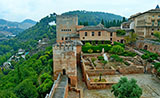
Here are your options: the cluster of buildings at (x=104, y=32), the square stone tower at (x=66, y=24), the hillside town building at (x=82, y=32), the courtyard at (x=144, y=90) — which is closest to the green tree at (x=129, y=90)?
the courtyard at (x=144, y=90)

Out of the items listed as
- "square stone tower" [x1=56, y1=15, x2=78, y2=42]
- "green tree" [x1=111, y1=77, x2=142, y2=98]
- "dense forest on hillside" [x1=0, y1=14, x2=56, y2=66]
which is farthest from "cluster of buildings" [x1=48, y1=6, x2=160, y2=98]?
"dense forest on hillside" [x1=0, y1=14, x2=56, y2=66]

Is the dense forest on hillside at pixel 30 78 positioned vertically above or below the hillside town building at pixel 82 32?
below

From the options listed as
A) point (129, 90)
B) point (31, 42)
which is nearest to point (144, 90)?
point (129, 90)

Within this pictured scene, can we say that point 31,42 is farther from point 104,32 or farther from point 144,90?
point 144,90

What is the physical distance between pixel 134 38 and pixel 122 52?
35.4 ft

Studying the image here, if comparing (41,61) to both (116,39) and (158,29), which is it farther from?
(158,29)

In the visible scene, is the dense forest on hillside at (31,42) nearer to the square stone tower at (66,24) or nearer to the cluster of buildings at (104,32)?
the square stone tower at (66,24)

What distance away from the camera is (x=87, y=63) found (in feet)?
76.9

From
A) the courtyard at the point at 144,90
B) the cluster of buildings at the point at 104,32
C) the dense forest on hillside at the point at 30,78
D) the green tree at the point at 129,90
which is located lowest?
the dense forest on hillside at the point at 30,78

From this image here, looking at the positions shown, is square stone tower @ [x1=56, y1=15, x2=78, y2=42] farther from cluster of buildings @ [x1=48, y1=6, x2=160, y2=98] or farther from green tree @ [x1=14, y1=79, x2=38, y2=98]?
green tree @ [x1=14, y1=79, x2=38, y2=98]

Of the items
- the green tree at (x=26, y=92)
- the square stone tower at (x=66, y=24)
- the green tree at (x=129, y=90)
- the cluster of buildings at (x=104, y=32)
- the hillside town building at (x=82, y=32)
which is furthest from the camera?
the square stone tower at (x=66, y=24)

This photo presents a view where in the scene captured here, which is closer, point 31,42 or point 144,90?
point 144,90

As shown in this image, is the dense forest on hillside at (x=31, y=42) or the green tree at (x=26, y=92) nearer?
the green tree at (x=26, y=92)

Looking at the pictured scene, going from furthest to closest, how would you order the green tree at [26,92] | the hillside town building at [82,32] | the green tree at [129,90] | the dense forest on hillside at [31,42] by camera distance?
the dense forest on hillside at [31,42], the hillside town building at [82,32], the green tree at [26,92], the green tree at [129,90]
